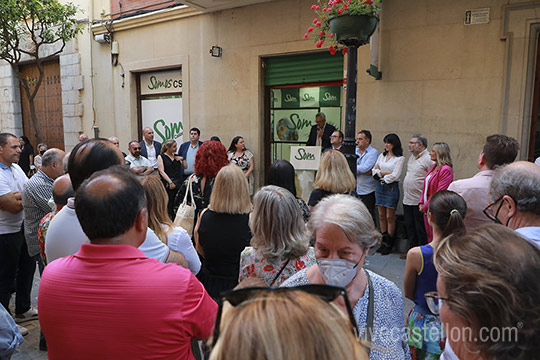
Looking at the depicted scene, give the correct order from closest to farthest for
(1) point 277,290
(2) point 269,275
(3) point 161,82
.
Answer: (1) point 277,290
(2) point 269,275
(3) point 161,82

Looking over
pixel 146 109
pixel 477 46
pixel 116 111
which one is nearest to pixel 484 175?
pixel 477 46

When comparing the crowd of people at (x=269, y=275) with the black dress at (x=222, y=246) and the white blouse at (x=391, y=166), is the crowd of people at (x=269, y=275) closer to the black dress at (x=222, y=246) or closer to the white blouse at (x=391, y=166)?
the black dress at (x=222, y=246)

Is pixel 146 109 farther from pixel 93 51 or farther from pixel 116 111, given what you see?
pixel 93 51

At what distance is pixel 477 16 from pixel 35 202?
6.64 m

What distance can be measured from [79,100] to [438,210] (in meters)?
11.4

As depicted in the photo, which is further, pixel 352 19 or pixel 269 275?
pixel 352 19

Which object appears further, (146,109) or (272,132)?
(146,109)

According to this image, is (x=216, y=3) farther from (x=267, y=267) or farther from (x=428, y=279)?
(x=428, y=279)

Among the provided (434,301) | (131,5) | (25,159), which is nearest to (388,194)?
(434,301)

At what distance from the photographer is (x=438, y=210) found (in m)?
2.52

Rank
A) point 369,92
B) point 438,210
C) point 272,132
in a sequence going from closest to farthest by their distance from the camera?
point 438,210
point 369,92
point 272,132

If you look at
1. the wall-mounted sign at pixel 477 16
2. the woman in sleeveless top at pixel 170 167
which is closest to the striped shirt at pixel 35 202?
the woman in sleeveless top at pixel 170 167

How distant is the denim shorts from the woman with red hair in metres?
2.92

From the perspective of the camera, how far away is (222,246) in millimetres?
2883
